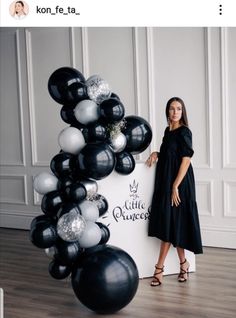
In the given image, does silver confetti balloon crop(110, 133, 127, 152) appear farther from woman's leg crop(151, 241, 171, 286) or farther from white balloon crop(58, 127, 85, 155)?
woman's leg crop(151, 241, 171, 286)

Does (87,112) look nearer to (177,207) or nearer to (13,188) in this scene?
(177,207)

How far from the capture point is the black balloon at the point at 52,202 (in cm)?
350

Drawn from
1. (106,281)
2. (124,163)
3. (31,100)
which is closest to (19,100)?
(31,100)

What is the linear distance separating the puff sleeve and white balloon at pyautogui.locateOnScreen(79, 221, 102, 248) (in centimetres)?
86

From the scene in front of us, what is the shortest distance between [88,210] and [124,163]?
481 millimetres

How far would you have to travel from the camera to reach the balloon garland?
3.29 meters

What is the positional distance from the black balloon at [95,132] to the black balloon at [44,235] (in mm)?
604

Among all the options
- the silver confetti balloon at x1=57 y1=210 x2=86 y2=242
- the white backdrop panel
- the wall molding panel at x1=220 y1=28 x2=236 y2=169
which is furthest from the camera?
the wall molding panel at x1=220 y1=28 x2=236 y2=169

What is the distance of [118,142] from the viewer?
3.60m

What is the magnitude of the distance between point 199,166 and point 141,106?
826mm

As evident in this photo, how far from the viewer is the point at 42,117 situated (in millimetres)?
5988
